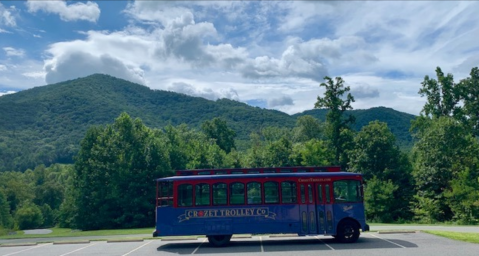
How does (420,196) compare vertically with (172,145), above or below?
below

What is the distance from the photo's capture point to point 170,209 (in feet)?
67.4

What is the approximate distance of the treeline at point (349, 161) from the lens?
4281cm

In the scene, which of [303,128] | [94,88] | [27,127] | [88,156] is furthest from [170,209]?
[94,88]

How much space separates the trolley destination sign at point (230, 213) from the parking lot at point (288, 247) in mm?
1364

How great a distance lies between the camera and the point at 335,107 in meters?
54.5

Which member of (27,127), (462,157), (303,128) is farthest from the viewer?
(27,127)

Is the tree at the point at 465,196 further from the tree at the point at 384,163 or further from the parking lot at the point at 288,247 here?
the parking lot at the point at 288,247

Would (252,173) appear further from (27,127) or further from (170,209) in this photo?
(27,127)

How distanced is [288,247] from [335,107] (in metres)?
37.3

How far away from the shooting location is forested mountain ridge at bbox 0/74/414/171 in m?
155

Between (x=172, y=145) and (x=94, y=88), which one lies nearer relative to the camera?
(x=172, y=145)

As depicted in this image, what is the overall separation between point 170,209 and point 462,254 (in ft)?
39.5

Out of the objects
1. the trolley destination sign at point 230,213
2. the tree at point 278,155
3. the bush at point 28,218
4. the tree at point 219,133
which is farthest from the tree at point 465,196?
the bush at point 28,218

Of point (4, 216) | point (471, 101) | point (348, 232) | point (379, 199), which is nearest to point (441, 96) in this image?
point (471, 101)
